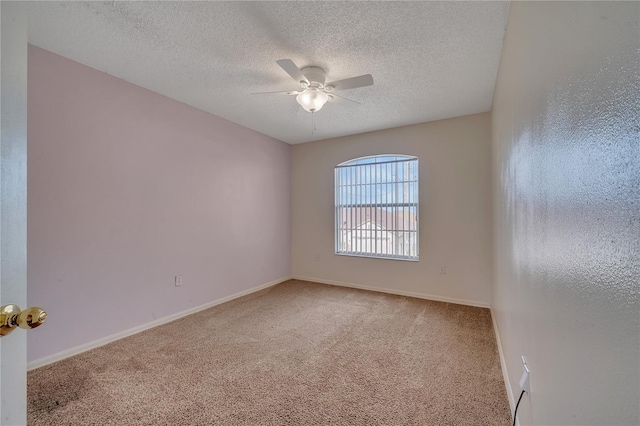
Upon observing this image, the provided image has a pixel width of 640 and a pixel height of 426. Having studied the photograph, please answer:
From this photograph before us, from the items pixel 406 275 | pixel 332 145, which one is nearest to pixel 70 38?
pixel 332 145

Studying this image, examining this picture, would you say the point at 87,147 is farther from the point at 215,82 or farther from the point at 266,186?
the point at 266,186

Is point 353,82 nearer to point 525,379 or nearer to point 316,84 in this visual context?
point 316,84

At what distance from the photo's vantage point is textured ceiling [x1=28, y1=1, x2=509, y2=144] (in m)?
1.68

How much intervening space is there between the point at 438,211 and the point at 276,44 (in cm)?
283

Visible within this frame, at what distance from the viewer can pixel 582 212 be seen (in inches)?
26.6

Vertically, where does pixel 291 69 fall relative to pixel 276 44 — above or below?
below

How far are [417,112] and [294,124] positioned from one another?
1652 mm

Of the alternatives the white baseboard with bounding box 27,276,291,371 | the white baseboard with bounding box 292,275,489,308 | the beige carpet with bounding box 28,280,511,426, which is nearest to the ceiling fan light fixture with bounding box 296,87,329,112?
the beige carpet with bounding box 28,280,511,426

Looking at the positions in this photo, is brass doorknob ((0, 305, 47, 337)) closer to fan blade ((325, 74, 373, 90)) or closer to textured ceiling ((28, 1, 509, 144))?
textured ceiling ((28, 1, 509, 144))

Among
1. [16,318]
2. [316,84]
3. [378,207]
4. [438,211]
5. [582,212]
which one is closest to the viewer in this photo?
[16,318]

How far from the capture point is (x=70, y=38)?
1954mm

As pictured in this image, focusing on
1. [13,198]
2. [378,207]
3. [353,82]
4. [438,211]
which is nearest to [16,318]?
[13,198]

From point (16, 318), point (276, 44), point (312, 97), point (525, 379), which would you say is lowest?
point (525, 379)

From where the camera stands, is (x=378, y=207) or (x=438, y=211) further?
(x=378, y=207)
